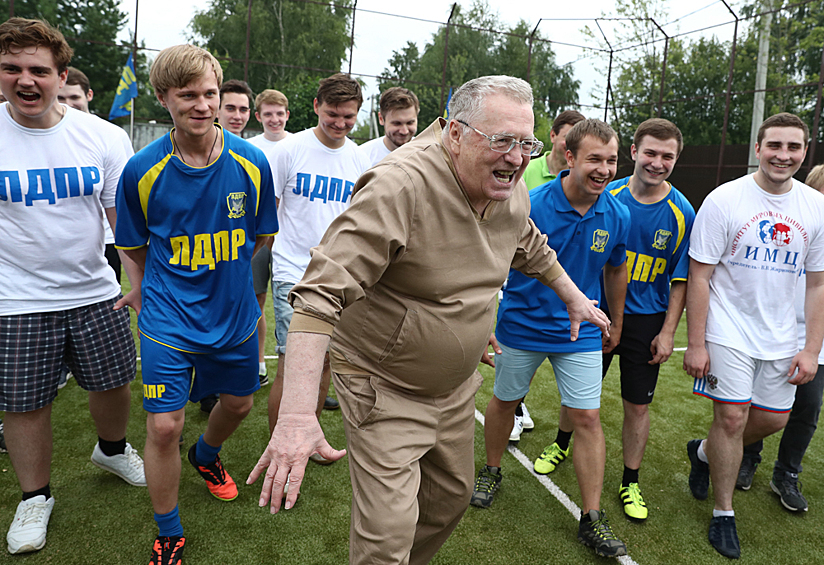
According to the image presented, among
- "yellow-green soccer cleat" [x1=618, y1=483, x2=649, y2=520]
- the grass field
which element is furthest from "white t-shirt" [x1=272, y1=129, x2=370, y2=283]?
"yellow-green soccer cleat" [x1=618, y1=483, x2=649, y2=520]

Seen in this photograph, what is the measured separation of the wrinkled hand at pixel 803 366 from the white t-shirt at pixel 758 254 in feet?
0.21

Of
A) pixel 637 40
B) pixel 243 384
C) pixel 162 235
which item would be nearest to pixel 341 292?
pixel 162 235

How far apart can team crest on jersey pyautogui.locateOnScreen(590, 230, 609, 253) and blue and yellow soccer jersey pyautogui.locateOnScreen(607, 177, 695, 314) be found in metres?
0.45

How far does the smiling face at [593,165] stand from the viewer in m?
3.20

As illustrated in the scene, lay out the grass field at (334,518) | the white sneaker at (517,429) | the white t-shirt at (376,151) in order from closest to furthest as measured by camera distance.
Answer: the grass field at (334,518), the white sneaker at (517,429), the white t-shirt at (376,151)

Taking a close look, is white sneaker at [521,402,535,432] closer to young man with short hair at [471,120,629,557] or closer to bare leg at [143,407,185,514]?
young man with short hair at [471,120,629,557]

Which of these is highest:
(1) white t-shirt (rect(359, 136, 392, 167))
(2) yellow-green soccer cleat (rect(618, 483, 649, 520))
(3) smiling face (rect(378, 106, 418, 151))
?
(3) smiling face (rect(378, 106, 418, 151))

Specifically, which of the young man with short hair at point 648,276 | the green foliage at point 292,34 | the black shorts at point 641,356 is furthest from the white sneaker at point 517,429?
the green foliage at point 292,34

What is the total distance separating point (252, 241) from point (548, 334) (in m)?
1.69

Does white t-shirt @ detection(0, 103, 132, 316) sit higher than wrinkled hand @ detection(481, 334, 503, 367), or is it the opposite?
white t-shirt @ detection(0, 103, 132, 316)

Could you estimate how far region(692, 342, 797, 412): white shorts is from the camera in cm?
338

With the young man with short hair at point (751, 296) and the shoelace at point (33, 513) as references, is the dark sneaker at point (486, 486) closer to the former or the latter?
the young man with short hair at point (751, 296)

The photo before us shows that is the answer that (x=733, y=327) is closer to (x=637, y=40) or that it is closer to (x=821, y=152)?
(x=821, y=152)

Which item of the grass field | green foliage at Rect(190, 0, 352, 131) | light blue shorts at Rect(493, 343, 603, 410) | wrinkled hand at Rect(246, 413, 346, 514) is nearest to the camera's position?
wrinkled hand at Rect(246, 413, 346, 514)
